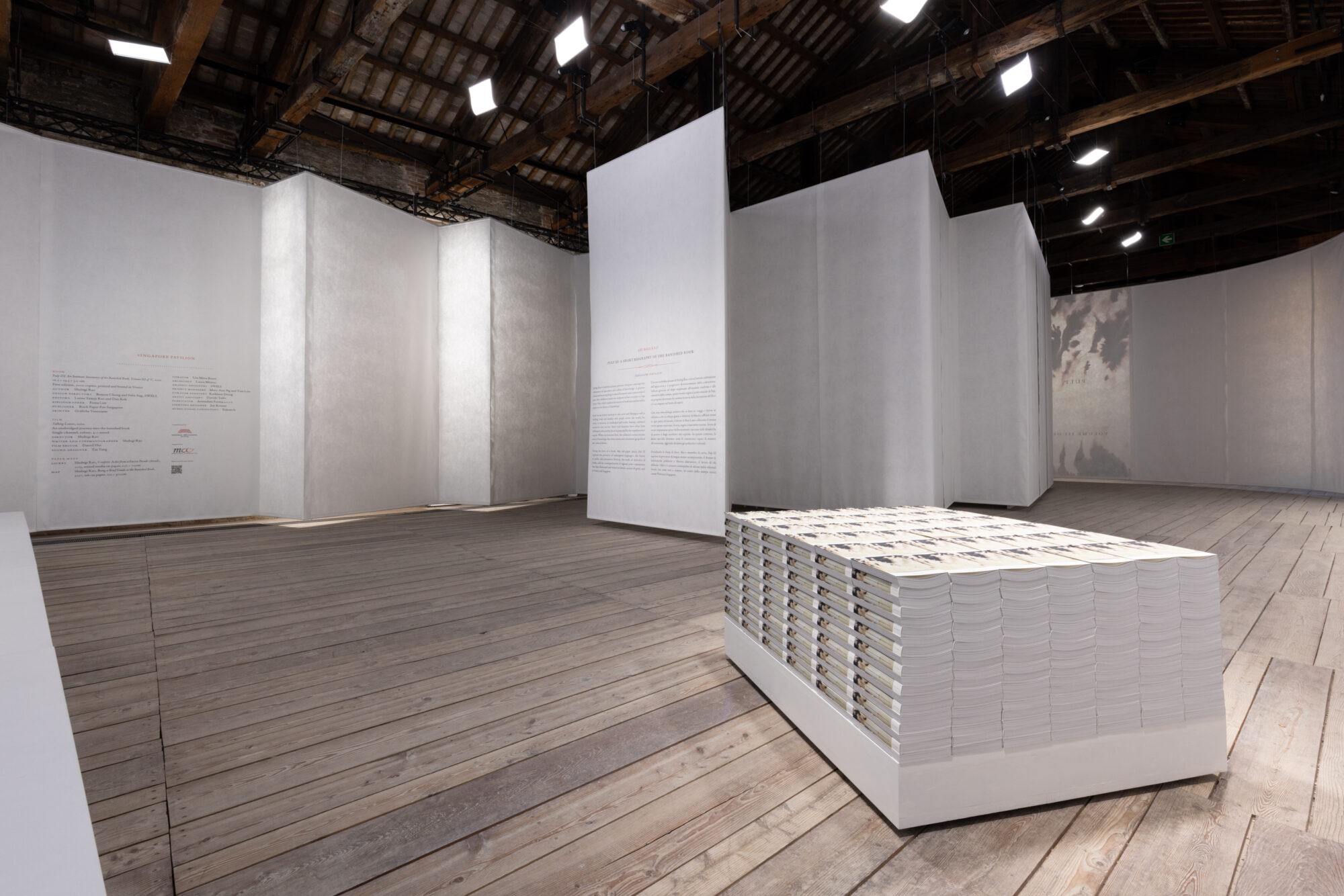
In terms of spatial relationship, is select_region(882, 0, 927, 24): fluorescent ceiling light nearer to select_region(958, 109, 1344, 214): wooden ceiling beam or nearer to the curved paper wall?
select_region(958, 109, 1344, 214): wooden ceiling beam

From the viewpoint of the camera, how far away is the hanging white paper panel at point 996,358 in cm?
768

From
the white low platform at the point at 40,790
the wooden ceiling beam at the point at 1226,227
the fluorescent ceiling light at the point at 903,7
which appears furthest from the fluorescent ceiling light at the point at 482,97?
the wooden ceiling beam at the point at 1226,227

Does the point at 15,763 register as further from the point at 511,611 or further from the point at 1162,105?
the point at 1162,105

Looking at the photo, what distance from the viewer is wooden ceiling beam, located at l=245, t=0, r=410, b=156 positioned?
6.11 m

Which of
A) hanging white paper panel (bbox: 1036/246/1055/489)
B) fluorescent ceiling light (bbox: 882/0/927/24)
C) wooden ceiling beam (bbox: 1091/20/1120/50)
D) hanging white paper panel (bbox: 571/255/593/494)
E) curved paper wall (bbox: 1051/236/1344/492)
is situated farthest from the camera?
hanging white paper panel (bbox: 571/255/593/494)

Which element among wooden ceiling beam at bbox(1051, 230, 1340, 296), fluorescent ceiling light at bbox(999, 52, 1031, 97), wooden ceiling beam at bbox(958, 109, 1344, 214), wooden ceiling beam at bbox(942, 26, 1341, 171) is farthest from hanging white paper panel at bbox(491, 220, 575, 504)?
wooden ceiling beam at bbox(1051, 230, 1340, 296)

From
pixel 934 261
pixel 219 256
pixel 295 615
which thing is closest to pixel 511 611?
pixel 295 615

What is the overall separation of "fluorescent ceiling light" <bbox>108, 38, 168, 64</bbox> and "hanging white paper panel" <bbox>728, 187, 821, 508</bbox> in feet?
19.0

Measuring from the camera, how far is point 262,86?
8.27m

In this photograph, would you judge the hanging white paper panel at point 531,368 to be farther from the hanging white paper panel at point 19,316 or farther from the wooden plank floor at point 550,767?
the wooden plank floor at point 550,767

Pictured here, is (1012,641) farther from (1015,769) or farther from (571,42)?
(571,42)

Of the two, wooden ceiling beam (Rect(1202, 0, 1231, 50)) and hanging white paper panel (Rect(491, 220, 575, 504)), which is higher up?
wooden ceiling beam (Rect(1202, 0, 1231, 50))

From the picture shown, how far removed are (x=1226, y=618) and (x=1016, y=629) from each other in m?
2.60

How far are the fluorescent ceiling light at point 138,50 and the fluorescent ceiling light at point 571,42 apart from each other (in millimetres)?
3607
